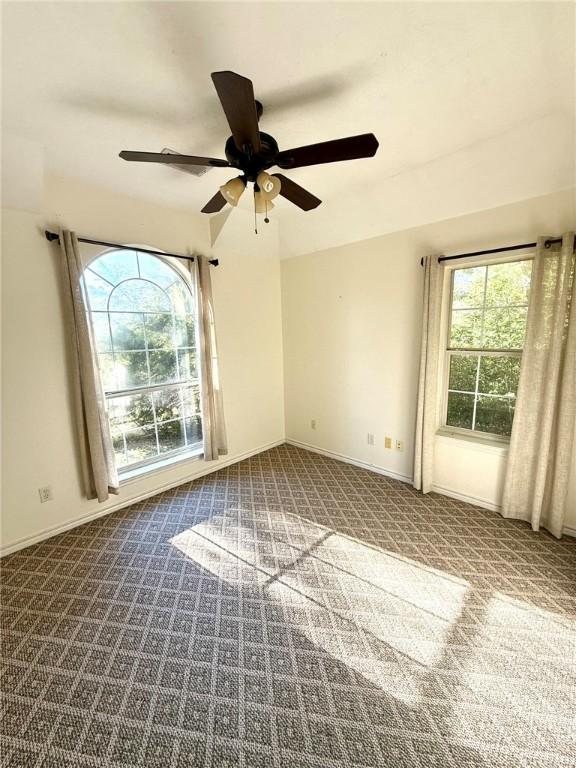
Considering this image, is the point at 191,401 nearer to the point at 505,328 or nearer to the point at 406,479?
the point at 406,479

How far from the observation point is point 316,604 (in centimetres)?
176

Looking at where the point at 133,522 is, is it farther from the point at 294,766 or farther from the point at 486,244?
the point at 486,244

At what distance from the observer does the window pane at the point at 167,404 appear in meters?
3.09

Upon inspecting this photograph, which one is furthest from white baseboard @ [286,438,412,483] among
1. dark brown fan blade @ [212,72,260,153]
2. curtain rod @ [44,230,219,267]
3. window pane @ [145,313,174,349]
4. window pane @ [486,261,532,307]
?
dark brown fan blade @ [212,72,260,153]

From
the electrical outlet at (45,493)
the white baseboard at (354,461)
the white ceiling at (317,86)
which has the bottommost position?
the white baseboard at (354,461)

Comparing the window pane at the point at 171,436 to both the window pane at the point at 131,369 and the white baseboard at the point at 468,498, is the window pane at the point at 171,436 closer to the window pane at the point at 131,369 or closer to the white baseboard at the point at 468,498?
the window pane at the point at 131,369

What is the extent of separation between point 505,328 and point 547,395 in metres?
0.60

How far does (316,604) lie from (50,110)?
308cm

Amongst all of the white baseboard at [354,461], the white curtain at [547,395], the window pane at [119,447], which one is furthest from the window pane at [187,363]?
the white curtain at [547,395]

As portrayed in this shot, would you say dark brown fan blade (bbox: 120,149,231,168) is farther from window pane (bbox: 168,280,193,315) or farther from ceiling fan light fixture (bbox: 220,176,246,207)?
window pane (bbox: 168,280,193,315)

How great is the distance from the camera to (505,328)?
246 centimetres

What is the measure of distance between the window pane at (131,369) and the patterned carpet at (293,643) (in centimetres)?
118

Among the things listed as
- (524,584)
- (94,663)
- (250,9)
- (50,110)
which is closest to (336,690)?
(94,663)

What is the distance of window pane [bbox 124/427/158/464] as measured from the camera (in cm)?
294
